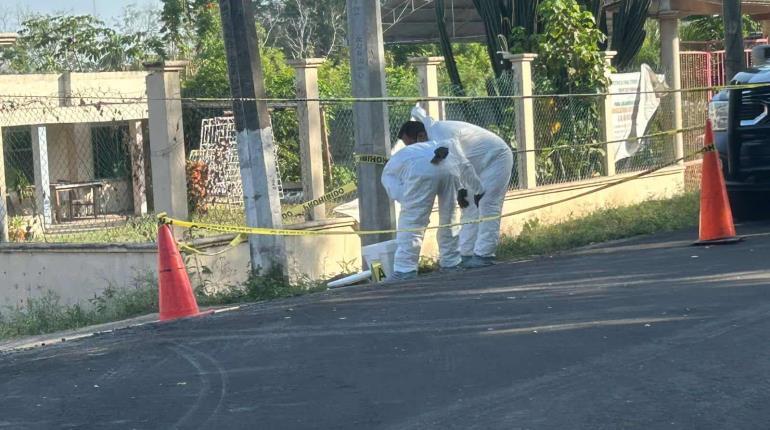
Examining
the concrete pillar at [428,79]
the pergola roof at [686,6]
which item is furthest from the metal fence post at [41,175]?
the pergola roof at [686,6]

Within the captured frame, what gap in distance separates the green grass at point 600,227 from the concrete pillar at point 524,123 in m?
0.68

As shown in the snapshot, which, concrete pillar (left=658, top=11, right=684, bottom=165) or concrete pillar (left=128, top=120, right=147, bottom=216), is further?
concrete pillar (left=658, top=11, right=684, bottom=165)

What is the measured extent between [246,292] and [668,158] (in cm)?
870

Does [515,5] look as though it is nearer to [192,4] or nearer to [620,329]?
[620,329]

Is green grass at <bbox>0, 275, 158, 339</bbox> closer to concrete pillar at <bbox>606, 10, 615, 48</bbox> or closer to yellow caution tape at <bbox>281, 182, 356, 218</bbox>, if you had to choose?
yellow caution tape at <bbox>281, 182, 356, 218</bbox>

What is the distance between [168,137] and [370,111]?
184 cm

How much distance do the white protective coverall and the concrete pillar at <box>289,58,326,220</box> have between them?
1265 mm

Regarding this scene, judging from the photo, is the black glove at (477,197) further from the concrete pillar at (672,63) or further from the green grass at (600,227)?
the concrete pillar at (672,63)

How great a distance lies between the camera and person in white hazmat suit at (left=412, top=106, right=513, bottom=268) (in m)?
10.9

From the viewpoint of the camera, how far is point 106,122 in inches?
715

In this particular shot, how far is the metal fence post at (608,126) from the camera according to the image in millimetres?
15398

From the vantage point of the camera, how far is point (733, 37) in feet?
48.6

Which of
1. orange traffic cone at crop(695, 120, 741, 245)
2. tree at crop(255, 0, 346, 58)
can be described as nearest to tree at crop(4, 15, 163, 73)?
tree at crop(255, 0, 346, 58)

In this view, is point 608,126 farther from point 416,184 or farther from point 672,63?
point 416,184
